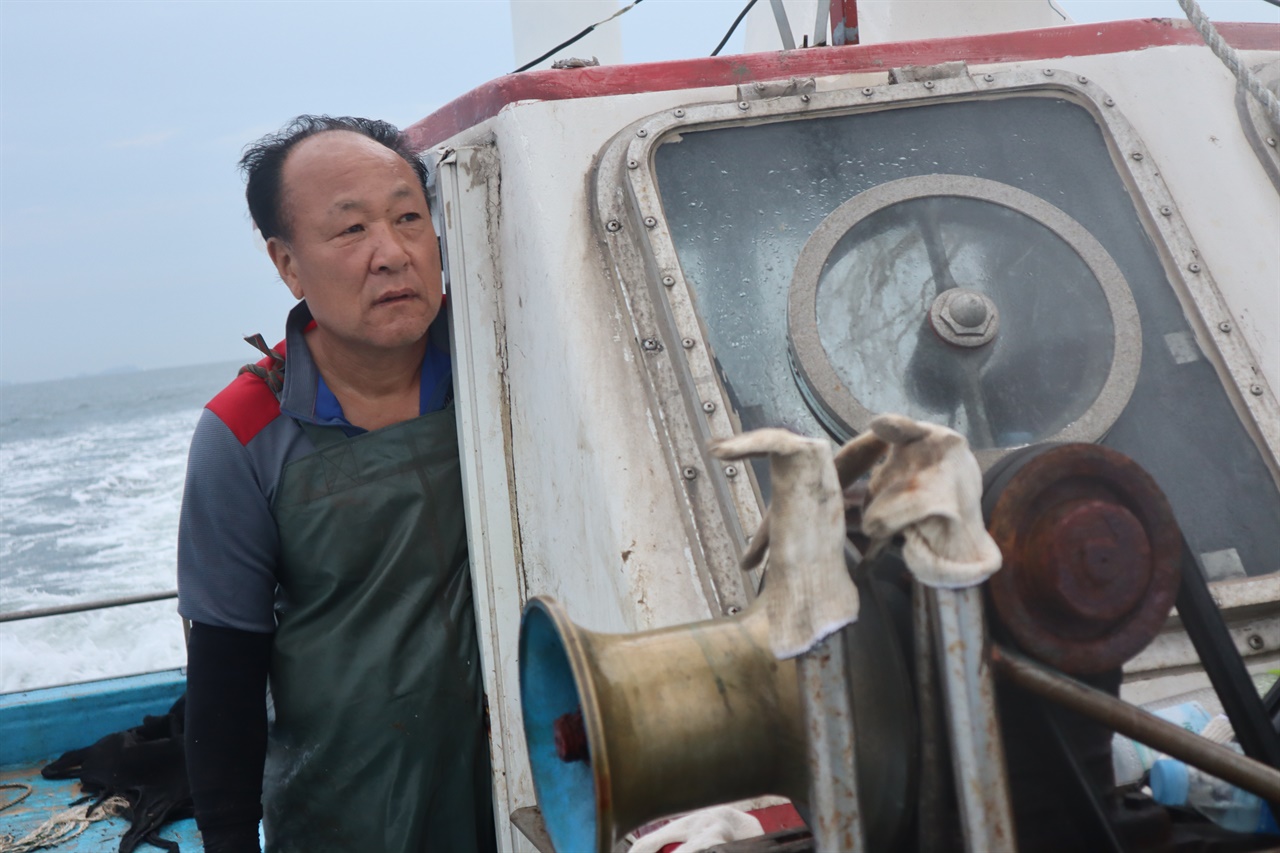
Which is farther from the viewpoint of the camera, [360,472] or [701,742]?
[360,472]

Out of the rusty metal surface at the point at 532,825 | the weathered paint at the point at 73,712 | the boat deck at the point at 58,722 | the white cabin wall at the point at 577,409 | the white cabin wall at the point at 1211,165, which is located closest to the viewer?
the rusty metal surface at the point at 532,825

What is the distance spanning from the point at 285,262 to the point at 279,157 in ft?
0.62

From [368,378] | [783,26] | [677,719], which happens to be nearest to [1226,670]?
[677,719]

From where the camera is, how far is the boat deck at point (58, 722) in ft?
11.8

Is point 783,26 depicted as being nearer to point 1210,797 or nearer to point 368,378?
point 368,378

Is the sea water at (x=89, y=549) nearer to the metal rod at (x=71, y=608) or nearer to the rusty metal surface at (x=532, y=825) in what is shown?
the metal rod at (x=71, y=608)

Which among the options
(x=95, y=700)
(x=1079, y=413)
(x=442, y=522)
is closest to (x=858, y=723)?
(x=1079, y=413)

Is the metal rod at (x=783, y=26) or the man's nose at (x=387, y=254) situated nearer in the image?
the man's nose at (x=387, y=254)

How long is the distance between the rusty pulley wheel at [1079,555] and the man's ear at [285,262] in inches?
59.6

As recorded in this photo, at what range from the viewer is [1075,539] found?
97 cm

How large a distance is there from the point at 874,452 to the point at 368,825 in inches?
56.7

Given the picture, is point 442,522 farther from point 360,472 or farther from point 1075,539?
point 1075,539

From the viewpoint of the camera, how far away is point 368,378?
218cm

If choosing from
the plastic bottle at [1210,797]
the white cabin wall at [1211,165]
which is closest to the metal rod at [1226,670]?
the plastic bottle at [1210,797]
